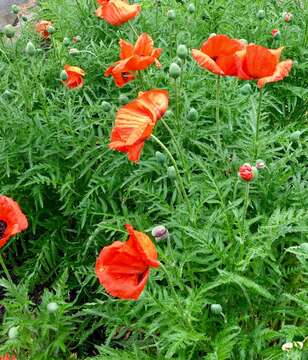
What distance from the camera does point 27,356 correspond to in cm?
246

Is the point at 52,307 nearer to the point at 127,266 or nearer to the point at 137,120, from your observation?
the point at 127,266

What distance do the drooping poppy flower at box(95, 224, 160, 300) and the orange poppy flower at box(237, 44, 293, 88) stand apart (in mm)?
744

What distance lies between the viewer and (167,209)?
2.40 meters

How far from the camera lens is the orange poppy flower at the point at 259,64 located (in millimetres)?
1985

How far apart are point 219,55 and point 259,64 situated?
0.18 m

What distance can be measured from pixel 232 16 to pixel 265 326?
2.26m

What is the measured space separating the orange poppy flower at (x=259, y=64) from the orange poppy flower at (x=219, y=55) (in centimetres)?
5

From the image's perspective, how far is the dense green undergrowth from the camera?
2098mm

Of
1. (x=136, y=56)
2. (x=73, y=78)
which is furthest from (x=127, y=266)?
(x=73, y=78)

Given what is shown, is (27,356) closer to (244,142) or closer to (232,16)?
(244,142)

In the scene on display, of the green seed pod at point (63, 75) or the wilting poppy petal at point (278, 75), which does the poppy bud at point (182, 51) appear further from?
the green seed pod at point (63, 75)

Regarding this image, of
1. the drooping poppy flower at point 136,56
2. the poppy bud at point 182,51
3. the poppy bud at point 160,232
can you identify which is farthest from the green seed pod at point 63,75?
the poppy bud at point 160,232

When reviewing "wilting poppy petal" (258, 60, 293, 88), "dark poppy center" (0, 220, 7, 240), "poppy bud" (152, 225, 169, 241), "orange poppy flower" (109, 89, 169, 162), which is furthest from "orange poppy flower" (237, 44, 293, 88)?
"dark poppy center" (0, 220, 7, 240)

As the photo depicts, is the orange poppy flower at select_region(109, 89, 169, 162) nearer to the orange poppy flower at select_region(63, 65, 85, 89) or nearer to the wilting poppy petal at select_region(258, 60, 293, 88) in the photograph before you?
the wilting poppy petal at select_region(258, 60, 293, 88)
